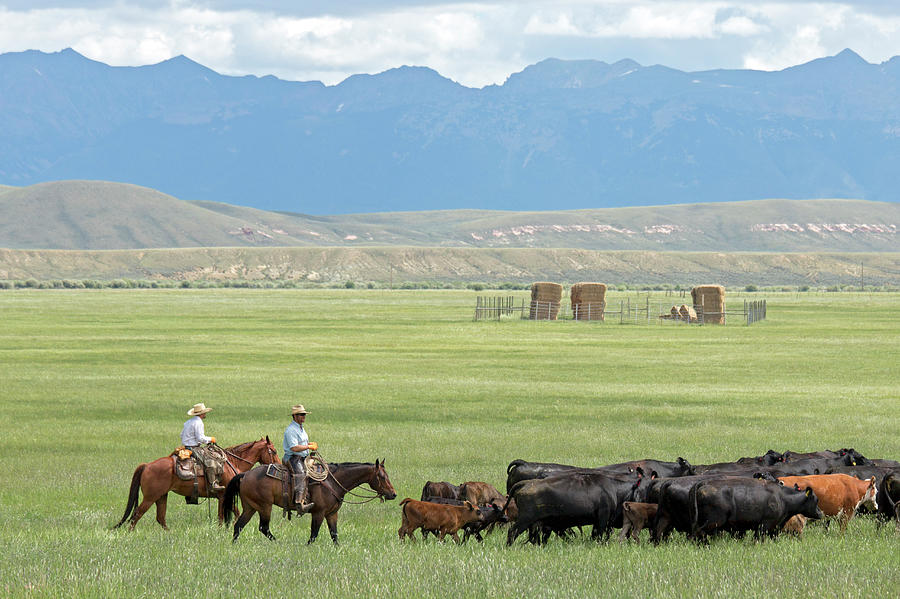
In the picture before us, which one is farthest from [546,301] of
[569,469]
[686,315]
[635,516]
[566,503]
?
[566,503]

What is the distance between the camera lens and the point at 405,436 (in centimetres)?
2530

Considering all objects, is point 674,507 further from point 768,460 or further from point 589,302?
point 589,302

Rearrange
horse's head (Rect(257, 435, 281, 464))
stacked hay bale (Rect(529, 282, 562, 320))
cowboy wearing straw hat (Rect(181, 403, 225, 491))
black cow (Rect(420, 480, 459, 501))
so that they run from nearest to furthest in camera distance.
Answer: cowboy wearing straw hat (Rect(181, 403, 225, 491))
black cow (Rect(420, 480, 459, 501))
horse's head (Rect(257, 435, 281, 464))
stacked hay bale (Rect(529, 282, 562, 320))

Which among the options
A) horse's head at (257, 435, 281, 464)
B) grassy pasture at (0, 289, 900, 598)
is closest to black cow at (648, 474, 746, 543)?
grassy pasture at (0, 289, 900, 598)

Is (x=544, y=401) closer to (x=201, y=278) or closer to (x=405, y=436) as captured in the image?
(x=405, y=436)

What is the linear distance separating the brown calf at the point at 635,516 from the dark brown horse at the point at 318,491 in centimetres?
280

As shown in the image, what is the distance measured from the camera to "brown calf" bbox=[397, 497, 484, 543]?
44.5 feet

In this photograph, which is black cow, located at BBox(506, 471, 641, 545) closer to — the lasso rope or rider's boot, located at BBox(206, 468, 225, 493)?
the lasso rope

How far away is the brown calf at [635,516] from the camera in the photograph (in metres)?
13.6

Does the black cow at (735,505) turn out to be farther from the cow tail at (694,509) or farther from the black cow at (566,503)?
the black cow at (566,503)

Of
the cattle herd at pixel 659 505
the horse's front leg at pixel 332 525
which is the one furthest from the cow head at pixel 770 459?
the horse's front leg at pixel 332 525

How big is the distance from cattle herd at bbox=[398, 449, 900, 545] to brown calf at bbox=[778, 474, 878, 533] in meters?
0.01

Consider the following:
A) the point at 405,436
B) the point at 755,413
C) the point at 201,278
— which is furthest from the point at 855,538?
the point at 201,278

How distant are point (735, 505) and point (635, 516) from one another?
1.21m
